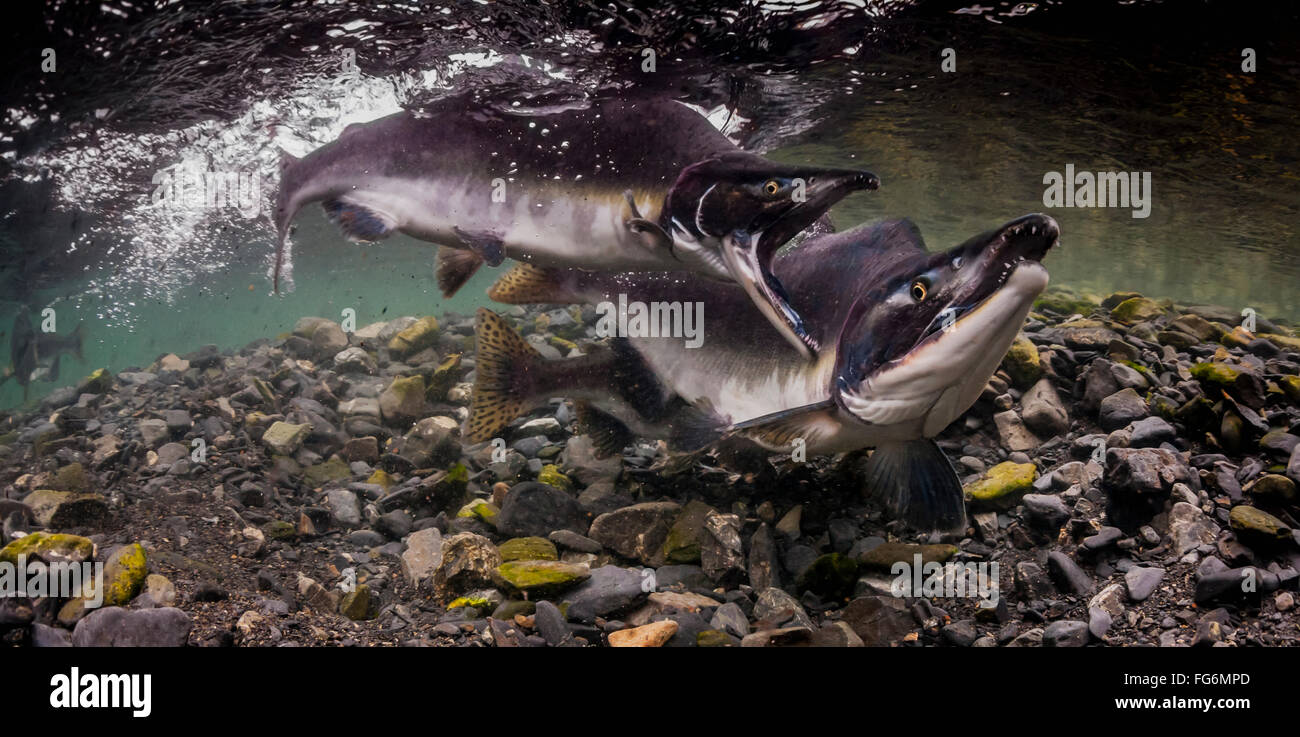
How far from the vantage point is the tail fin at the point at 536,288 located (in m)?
4.68

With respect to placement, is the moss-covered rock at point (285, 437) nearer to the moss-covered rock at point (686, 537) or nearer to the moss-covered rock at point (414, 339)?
the moss-covered rock at point (414, 339)

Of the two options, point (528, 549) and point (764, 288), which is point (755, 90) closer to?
point (764, 288)

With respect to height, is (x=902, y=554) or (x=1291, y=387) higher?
(x=1291, y=387)

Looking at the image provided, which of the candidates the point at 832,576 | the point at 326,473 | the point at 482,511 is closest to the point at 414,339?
the point at 326,473

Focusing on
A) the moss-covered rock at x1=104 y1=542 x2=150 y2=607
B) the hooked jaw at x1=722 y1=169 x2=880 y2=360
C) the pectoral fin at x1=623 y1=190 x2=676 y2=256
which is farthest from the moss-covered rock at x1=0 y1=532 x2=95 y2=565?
the hooked jaw at x1=722 y1=169 x2=880 y2=360

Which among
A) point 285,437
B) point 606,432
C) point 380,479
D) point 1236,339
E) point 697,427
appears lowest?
point 380,479

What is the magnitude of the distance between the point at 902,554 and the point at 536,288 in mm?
3021

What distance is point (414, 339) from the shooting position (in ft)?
26.1

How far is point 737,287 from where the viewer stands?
414 centimetres

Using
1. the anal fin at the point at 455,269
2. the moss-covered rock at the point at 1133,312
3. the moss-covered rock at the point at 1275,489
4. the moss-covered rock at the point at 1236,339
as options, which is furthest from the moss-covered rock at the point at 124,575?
the moss-covered rock at the point at 1236,339

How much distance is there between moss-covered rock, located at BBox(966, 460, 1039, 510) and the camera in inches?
140

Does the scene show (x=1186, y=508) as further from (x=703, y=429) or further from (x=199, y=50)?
(x=199, y=50)

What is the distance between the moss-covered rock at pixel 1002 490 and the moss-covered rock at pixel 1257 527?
2.85ft
